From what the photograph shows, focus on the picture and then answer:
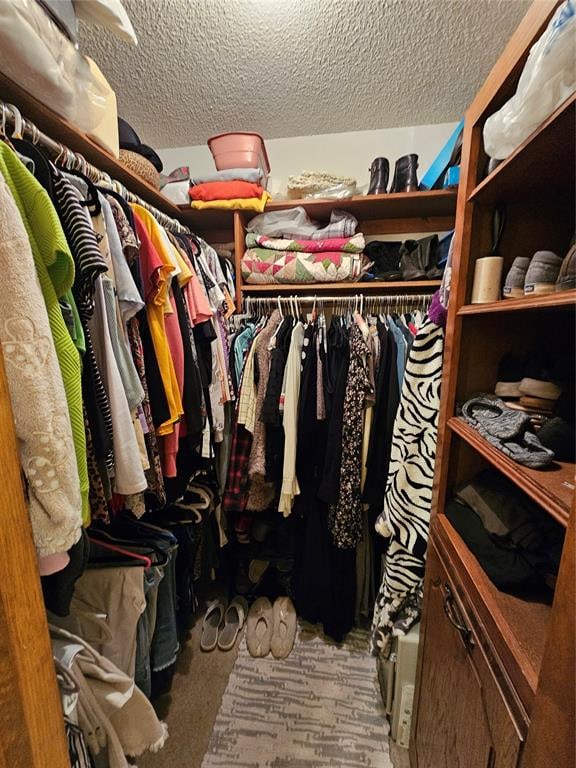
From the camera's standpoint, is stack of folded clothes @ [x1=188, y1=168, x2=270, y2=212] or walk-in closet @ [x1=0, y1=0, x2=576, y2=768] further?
stack of folded clothes @ [x1=188, y1=168, x2=270, y2=212]

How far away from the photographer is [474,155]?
2.48 ft

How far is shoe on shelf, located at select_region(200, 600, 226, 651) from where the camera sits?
1.44m

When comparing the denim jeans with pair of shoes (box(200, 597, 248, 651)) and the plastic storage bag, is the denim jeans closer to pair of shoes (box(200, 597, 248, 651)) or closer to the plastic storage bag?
pair of shoes (box(200, 597, 248, 651))

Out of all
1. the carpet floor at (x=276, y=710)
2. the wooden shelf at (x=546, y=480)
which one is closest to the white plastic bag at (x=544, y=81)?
the wooden shelf at (x=546, y=480)

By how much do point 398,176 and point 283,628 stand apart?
2173mm

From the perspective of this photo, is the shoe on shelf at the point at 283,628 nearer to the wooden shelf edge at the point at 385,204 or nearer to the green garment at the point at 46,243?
the green garment at the point at 46,243

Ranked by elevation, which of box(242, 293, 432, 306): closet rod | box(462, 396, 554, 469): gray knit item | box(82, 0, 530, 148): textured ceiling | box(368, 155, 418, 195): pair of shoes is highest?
box(82, 0, 530, 148): textured ceiling

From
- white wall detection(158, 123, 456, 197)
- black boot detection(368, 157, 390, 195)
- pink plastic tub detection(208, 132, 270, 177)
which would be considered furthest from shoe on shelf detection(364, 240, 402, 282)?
pink plastic tub detection(208, 132, 270, 177)

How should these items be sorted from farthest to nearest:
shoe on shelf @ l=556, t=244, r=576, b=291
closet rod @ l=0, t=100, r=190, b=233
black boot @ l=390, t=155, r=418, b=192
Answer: black boot @ l=390, t=155, r=418, b=192 < closet rod @ l=0, t=100, r=190, b=233 < shoe on shelf @ l=556, t=244, r=576, b=291

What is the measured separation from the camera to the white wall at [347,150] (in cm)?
155

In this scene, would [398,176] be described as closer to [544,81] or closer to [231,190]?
[231,190]

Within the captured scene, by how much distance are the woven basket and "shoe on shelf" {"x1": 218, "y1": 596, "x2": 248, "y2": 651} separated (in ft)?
6.54

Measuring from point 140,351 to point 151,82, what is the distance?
4.07 feet

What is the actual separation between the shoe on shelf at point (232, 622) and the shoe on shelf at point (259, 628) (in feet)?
0.13
